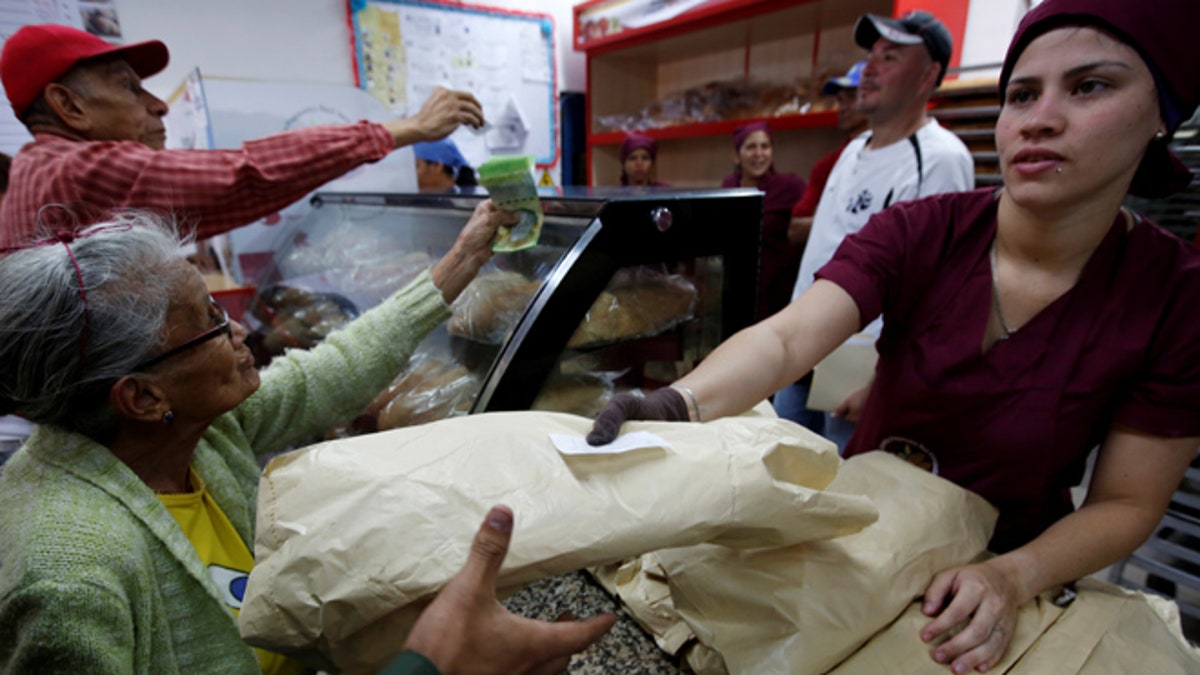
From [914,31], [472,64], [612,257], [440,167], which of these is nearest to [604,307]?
[612,257]

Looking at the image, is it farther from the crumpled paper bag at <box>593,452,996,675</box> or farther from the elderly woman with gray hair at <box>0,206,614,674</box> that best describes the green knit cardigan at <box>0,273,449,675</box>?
the crumpled paper bag at <box>593,452,996,675</box>

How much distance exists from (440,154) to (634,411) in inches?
121

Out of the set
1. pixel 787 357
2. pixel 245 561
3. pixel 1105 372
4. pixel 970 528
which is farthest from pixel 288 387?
pixel 1105 372

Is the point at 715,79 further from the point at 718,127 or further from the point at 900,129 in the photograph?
the point at 900,129

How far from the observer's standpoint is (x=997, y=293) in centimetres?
99

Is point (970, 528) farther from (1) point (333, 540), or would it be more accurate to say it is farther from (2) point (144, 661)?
(2) point (144, 661)

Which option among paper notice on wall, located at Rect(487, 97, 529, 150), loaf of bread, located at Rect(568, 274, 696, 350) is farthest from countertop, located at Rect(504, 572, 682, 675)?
paper notice on wall, located at Rect(487, 97, 529, 150)

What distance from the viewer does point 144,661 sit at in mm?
747

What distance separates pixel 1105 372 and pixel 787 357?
0.48m

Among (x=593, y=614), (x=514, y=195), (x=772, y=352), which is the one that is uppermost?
(x=514, y=195)

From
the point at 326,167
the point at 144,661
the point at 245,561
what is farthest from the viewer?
the point at 326,167

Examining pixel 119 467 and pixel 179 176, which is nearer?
pixel 119 467

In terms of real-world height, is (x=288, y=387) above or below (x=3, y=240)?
below

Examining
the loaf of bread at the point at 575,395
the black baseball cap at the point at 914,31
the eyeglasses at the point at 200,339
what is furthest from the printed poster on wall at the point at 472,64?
the eyeglasses at the point at 200,339
